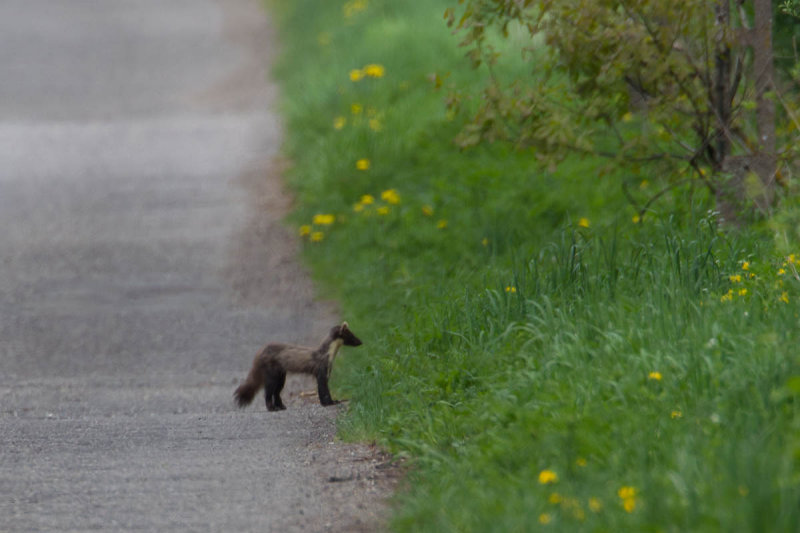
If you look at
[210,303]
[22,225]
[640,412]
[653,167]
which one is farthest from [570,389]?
[22,225]

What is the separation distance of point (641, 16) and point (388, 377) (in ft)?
9.81

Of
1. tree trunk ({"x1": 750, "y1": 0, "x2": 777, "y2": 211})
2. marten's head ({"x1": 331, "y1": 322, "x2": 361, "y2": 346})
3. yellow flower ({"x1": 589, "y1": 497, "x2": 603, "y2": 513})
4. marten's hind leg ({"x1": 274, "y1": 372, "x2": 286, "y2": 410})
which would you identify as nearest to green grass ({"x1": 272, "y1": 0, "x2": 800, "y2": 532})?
yellow flower ({"x1": 589, "y1": 497, "x2": 603, "y2": 513})

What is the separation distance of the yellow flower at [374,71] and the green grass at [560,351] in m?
2.27

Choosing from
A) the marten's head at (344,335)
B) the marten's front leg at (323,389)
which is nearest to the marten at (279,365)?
the marten's head at (344,335)

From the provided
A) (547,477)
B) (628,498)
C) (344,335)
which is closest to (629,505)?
(628,498)

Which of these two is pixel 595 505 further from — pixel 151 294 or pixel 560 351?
pixel 151 294

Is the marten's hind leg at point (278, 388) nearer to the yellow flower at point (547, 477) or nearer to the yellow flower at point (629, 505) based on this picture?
the yellow flower at point (547, 477)

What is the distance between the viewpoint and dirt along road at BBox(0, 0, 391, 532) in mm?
5270

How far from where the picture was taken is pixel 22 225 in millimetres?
12914

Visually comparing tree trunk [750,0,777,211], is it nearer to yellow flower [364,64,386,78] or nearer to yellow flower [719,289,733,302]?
yellow flower [719,289,733,302]

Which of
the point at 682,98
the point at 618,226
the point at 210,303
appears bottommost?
the point at 210,303

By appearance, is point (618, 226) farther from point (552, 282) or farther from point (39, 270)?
point (39, 270)

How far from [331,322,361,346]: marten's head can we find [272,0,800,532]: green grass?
0.50 feet

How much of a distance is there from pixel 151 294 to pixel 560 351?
6081 mm
